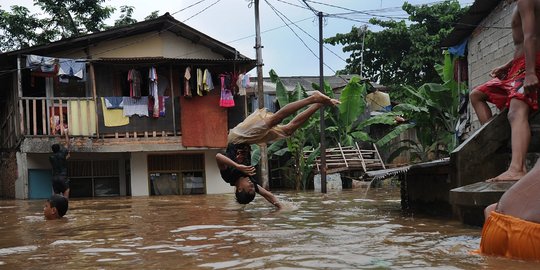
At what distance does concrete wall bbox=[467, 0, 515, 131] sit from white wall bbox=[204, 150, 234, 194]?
823 centimetres

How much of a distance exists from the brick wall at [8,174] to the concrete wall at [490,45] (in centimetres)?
1397

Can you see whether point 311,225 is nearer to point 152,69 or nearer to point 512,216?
point 512,216

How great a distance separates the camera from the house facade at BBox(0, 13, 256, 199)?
16578mm

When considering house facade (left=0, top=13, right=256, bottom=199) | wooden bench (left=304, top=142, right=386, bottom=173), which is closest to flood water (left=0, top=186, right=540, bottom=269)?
house facade (left=0, top=13, right=256, bottom=199)

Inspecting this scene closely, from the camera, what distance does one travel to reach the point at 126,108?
56.0 ft

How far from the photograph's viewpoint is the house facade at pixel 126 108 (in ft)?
54.4

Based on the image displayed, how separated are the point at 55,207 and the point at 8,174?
12.9 meters

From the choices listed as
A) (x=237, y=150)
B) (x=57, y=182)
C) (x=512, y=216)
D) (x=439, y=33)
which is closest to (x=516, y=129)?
(x=512, y=216)

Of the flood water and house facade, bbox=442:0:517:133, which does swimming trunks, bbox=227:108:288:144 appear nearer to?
the flood water

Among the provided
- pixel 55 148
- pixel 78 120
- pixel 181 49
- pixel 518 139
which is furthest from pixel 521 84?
pixel 181 49

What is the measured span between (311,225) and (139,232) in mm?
1876

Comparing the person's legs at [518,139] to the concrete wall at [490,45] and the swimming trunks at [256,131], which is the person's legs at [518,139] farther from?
the concrete wall at [490,45]

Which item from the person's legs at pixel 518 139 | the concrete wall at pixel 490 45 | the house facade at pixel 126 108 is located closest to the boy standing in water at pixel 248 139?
the person's legs at pixel 518 139

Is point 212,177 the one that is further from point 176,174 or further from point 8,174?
point 8,174
